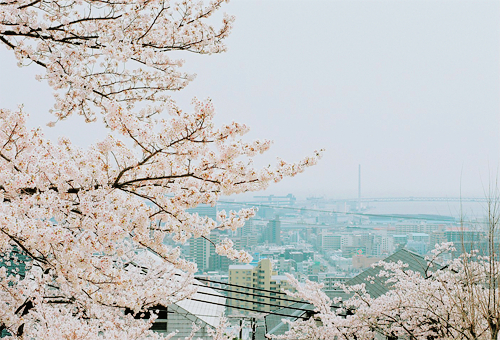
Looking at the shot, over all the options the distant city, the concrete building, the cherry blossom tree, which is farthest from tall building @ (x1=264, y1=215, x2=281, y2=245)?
the cherry blossom tree

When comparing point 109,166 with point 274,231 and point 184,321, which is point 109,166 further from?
point 274,231

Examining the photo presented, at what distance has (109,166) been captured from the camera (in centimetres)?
187

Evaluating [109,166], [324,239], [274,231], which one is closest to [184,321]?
[274,231]

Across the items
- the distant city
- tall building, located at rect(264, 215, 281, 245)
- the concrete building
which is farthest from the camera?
tall building, located at rect(264, 215, 281, 245)

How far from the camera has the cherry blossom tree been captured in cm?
163

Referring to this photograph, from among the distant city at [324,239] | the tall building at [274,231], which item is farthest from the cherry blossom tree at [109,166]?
the tall building at [274,231]

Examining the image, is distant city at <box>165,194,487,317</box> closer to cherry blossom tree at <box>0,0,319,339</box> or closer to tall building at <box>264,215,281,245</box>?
tall building at <box>264,215,281,245</box>

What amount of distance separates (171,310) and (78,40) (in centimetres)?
567

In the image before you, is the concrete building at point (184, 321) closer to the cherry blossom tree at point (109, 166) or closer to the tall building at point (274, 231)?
the tall building at point (274, 231)

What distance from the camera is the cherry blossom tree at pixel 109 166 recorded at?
1.63 metres

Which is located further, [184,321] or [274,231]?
[274,231]

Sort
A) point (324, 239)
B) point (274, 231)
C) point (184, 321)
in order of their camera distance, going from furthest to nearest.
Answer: point (324, 239)
point (274, 231)
point (184, 321)

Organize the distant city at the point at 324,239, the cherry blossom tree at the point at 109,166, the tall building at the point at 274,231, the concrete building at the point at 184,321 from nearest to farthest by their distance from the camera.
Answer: the cherry blossom tree at the point at 109,166 → the distant city at the point at 324,239 → the concrete building at the point at 184,321 → the tall building at the point at 274,231

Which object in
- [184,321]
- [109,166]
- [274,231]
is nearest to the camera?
[109,166]
